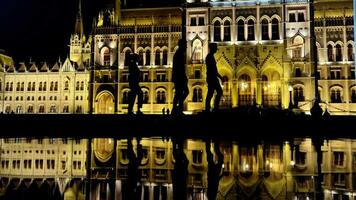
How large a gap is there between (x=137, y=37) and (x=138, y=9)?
23.3 ft

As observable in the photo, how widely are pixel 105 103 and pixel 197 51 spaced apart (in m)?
14.0

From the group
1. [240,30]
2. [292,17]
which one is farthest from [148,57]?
[292,17]

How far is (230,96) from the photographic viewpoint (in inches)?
1654

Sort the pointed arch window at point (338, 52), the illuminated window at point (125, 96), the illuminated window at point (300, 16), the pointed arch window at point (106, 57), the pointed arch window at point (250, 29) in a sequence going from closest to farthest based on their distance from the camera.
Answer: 1. the illuminated window at point (300, 16)
2. the pointed arch window at point (250, 29)
3. the pointed arch window at point (338, 52)
4. the illuminated window at point (125, 96)
5. the pointed arch window at point (106, 57)

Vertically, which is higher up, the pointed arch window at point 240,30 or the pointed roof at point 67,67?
the pointed arch window at point 240,30

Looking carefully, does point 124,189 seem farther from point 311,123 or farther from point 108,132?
point 311,123

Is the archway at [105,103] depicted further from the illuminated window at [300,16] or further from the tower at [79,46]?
the illuminated window at [300,16]

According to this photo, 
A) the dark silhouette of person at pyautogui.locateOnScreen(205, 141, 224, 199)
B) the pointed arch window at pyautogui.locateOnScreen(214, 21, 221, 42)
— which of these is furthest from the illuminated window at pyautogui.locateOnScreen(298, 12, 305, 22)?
the dark silhouette of person at pyautogui.locateOnScreen(205, 141, 224, 199)

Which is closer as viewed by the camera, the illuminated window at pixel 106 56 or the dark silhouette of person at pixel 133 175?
the dark silhouette of person at pixel 133 175

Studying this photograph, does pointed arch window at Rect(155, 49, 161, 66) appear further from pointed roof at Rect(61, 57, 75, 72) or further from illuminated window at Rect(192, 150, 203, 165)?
illuminated window at Rect(192, 150, 203, 165)

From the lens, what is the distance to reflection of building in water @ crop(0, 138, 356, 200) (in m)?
3.38

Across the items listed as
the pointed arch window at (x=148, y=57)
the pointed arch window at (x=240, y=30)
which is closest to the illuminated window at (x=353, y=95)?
the pointed arch window at (x=240, y=30)

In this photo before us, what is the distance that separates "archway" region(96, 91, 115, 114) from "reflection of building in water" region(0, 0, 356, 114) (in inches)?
4.9

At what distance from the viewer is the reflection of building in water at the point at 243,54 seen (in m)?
41.3
